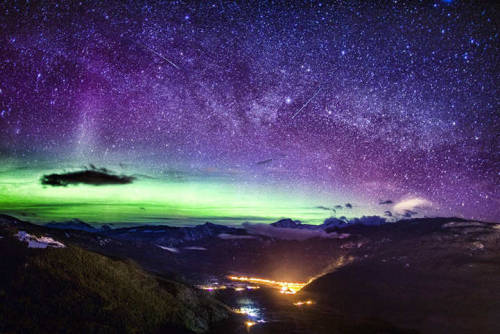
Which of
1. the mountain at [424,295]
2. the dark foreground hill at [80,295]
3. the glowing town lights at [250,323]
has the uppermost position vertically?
the dark foreground hill at [80,295]

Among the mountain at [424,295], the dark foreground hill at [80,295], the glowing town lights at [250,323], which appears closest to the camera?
the dark foreground hill at [80,295]

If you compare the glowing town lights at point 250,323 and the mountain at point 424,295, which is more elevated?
the glowing town lights at point 250,323

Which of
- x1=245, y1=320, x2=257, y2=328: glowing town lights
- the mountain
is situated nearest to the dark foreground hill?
x1=245, y1=320, x2=257, y2=328: glowing town lights

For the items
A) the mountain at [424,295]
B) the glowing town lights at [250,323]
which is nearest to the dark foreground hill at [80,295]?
the glowing town lights at [250,323]

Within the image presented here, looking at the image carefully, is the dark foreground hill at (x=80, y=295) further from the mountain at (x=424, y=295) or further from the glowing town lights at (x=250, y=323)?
the mountain at (x=424, y=295)

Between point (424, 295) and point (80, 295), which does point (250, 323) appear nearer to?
point (80, 295)

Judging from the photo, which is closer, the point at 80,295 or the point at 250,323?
Answer: the point at 80,295

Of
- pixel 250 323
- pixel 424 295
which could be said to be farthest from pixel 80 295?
pixel 424 295

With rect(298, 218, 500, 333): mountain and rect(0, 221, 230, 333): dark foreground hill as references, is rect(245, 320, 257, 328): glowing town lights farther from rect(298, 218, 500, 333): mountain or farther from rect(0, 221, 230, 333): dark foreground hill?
rect(298, 218, 500, 333): mountain

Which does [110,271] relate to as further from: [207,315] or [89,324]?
[207,315]

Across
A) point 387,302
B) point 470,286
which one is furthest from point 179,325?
point 470,286
